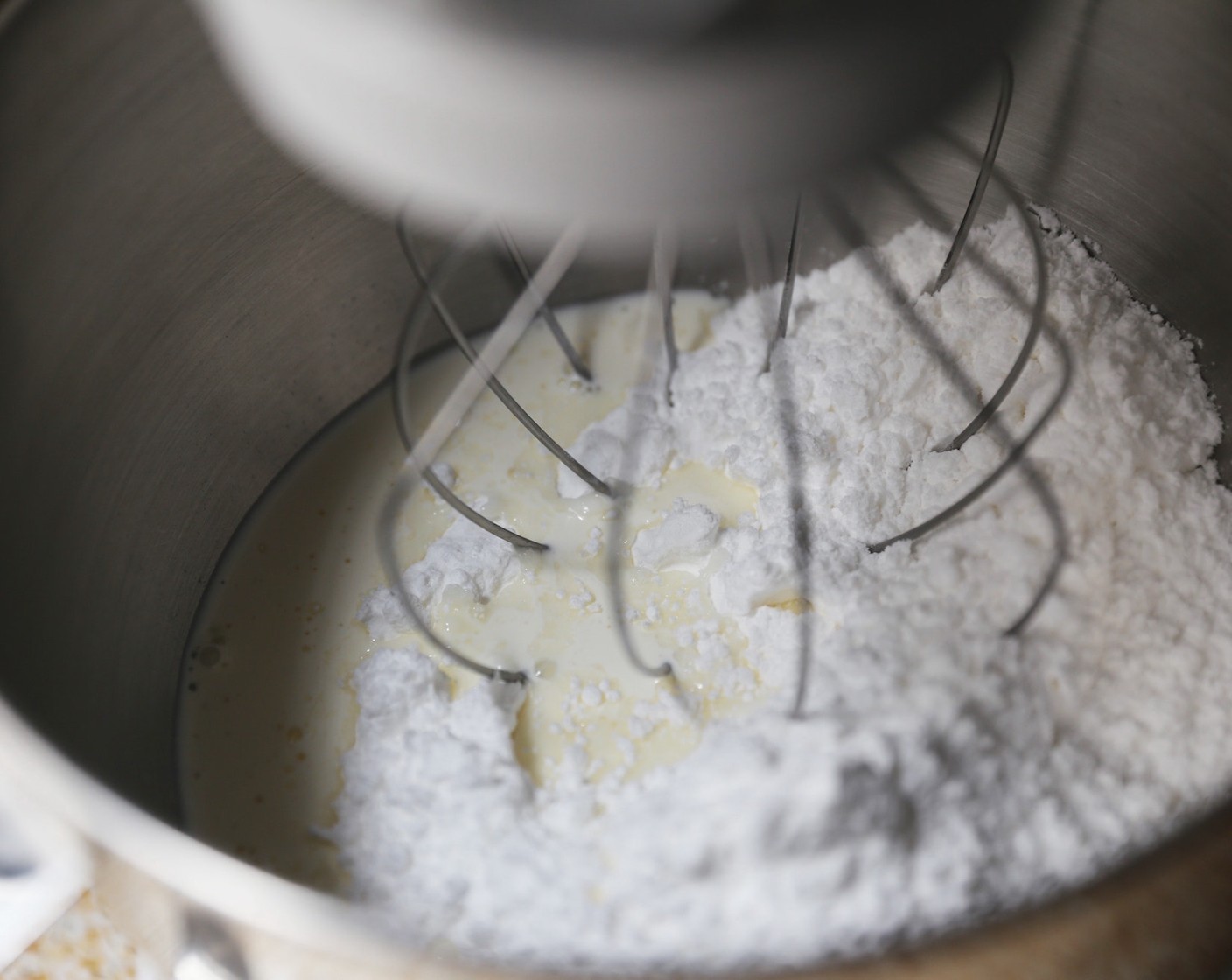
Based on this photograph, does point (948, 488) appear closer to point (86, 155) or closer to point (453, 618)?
point (453, 618)

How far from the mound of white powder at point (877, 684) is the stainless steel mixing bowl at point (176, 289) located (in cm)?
7

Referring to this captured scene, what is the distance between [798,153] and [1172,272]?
0.53 metres

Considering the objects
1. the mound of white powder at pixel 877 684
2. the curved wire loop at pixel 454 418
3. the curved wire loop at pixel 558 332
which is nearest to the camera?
the mound of white powder at pixel 877 684

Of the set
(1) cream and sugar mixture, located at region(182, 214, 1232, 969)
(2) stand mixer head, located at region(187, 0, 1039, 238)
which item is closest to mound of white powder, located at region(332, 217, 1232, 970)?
(1) cream and sugar mixture, located at region(182, 214, 1232, 969)

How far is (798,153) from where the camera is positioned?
1.03 ft

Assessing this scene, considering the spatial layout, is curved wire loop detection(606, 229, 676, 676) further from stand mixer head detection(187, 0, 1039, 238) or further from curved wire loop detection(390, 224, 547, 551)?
stand mixer head detection(187, 0, 1039, 238)

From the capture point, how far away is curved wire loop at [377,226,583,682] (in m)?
0.63

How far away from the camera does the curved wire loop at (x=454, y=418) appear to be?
631mm

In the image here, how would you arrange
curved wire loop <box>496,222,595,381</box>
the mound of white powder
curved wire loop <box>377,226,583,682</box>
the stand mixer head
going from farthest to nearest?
curved wire loop <box>496,222,595,381</box>
curved wire loop <box>377,226,583,682</box>
the mound of white powder
the stand mixer head

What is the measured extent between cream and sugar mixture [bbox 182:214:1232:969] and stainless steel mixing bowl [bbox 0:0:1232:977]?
0.25ft

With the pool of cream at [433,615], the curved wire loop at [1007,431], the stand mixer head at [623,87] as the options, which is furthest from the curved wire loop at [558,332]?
the stand mixer head at [623,87]

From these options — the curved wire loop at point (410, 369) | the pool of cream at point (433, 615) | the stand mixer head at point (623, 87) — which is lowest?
the pool of cream at point (433, 615)

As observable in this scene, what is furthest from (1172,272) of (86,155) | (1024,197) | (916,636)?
(86,155)

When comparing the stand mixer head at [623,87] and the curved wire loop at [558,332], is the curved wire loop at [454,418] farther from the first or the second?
the stand mixer head at [623,87]
